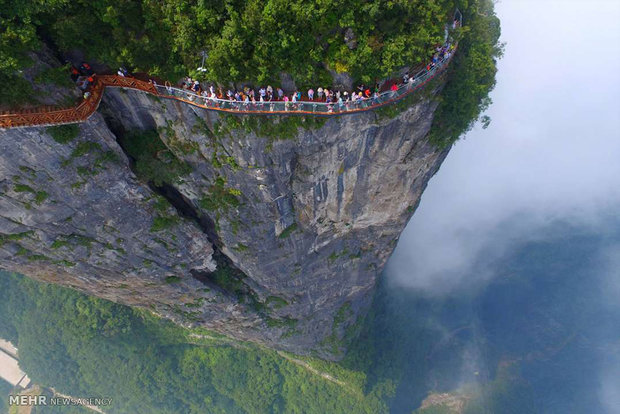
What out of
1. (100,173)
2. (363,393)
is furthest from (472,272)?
(100,173)

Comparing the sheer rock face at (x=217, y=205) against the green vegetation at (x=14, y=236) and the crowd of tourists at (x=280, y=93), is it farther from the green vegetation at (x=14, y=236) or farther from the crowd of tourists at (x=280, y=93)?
the crowd of tourists at (x=280, y=93)

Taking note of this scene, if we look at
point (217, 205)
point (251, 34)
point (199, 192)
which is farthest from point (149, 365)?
point (251, 34)

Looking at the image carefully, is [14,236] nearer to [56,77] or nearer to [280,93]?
[56,77]

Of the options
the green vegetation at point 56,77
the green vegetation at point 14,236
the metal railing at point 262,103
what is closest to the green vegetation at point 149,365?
the green vegetation at point 14,236

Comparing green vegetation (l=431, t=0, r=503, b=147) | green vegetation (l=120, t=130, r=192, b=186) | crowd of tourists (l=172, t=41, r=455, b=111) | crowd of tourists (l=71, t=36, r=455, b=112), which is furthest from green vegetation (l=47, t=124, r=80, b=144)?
green vegetation (l=431, t=0, r=503, b=147)

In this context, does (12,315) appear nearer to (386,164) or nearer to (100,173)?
(100,173)
